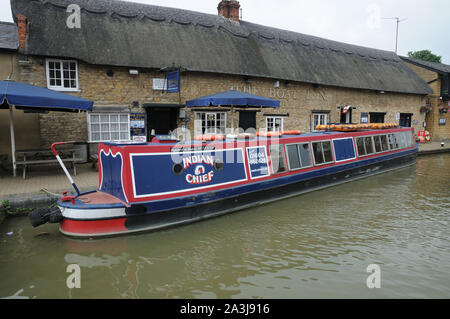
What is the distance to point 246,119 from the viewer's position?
47.4 feet

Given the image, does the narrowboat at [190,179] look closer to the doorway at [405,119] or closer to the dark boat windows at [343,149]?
the dark boat windows at [343,149]

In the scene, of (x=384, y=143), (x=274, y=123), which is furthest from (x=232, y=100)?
(x=384, y=143)

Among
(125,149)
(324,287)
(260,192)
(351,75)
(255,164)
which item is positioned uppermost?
(351,75)

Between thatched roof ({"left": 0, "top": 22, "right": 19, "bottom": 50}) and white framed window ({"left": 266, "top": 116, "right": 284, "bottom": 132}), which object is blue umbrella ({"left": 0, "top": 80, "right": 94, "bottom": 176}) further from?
white framed window ({"left": 266, "top": 116, "right": 284, "bottom": 132})

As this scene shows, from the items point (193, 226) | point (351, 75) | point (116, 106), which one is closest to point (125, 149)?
point (193, 226)

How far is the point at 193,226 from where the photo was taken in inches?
244

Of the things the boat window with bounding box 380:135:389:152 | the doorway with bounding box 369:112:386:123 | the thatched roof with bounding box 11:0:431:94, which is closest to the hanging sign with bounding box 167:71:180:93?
the thatched roof with bounding box 11:0:431:94

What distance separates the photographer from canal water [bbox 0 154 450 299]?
13.5 ft

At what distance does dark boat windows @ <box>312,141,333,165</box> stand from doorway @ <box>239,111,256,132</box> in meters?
5.39

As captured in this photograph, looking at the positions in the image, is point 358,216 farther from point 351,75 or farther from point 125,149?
point 351,75

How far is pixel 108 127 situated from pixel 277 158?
669 cm

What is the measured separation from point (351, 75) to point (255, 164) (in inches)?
545

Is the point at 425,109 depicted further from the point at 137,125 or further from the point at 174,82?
the point at 137,125

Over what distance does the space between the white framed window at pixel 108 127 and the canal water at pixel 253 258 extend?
5.51 m
